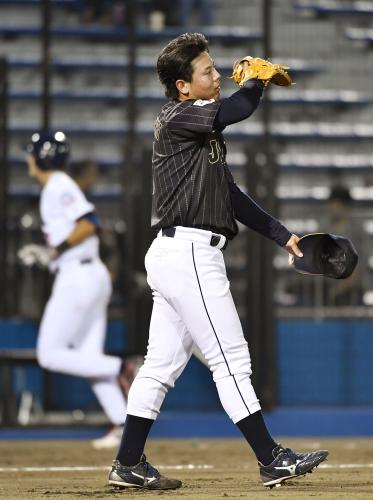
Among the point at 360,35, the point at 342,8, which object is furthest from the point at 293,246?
the point at 342,8

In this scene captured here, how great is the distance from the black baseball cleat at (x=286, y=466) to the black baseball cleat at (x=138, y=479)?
415 mm

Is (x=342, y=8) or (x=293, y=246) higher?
(x=342, y=8)

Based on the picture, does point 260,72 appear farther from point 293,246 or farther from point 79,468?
point 79,468

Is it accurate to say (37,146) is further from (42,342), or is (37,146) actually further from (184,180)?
(184,180)

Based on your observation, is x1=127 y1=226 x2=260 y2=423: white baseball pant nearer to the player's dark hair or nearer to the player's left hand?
the player's left hand

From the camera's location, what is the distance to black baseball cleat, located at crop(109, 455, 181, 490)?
5.46m

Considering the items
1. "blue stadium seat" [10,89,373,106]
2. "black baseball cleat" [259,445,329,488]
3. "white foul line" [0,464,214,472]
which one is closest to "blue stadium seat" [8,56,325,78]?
"blue stadium seat" [10,89,373,106]

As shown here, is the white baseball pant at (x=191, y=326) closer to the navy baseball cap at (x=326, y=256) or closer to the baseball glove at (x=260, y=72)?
the navy baseball cap at (x=326, y=256)

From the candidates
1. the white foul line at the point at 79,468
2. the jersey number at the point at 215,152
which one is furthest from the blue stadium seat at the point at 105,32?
the jersey number at the point at 215,152

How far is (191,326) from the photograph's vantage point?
17.6ft

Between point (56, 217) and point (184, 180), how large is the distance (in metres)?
3.61

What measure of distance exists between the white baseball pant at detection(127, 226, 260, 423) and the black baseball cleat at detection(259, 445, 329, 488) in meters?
0.21

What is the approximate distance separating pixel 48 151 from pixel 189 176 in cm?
365

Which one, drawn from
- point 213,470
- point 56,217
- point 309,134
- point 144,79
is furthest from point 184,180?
point 309,134
